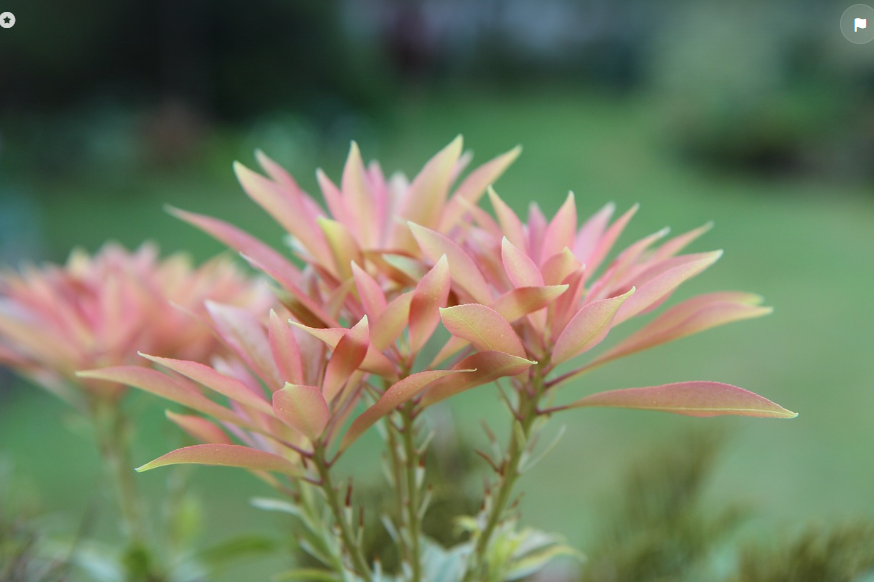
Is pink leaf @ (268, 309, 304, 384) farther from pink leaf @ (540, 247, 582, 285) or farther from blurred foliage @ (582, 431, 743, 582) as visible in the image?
blurred foliage @ (582, 431, 743, 582)

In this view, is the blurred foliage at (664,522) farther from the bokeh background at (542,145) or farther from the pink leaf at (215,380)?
the bokeh background at (542,145)

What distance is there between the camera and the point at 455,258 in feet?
1.04

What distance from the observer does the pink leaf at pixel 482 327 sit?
29 centimetres

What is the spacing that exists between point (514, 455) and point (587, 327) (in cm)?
8

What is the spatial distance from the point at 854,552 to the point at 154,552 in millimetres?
475

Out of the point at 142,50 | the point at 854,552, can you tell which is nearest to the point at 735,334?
the point at 854,552

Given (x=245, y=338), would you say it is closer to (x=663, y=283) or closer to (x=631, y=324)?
(x=663, y=283)

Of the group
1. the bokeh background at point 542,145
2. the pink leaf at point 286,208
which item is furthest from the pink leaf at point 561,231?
the bokeh background at point 542,145

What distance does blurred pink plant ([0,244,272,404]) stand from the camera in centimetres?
48

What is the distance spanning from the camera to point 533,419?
355 millimetres

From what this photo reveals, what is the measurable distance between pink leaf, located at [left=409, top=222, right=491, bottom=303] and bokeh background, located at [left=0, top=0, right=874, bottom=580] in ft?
5.21

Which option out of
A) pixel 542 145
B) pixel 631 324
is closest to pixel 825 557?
pixel 631 324

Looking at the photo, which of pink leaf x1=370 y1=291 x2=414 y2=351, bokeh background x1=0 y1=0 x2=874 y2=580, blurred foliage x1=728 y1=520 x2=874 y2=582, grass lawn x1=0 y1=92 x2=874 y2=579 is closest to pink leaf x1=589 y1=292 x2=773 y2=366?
pink leaf x1=370 y1=291 x2=414 y2=351

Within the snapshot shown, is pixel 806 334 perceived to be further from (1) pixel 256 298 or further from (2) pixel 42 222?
(2) pixel 42 222
